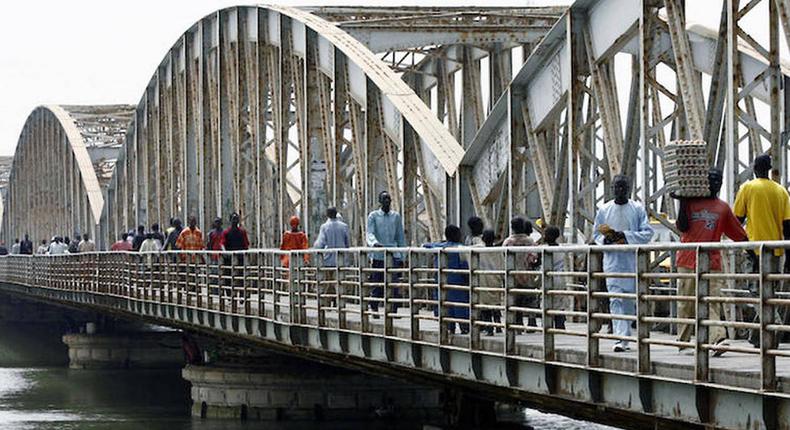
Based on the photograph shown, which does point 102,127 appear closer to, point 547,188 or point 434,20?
point 434,20

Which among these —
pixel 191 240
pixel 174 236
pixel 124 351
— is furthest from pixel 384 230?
pixel 124 351

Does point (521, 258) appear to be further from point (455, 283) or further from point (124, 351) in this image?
point (124, 351)

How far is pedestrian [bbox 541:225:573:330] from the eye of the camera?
21953 millimetres

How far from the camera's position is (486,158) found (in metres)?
30.8

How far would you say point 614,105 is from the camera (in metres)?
25.5

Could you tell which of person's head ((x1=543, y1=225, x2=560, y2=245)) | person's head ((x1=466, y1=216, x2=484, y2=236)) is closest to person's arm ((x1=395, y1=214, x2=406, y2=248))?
person's head ((x1=466, y1=216, x2=484, y2=236))

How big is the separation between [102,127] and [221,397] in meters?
49.1

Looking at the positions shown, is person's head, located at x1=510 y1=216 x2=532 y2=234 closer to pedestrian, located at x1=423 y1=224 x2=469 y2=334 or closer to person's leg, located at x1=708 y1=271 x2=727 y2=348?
pedestrian, located at x1=423 y1=224 x2=469 y2=334

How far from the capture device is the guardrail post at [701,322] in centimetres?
1550

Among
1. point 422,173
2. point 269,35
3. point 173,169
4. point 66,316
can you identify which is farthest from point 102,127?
point 422,173

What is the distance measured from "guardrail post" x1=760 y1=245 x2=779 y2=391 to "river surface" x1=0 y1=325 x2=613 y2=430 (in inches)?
963

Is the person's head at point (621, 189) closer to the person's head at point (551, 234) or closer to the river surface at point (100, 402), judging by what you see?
the person's head at point (551, 234)

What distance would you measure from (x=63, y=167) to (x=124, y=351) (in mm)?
27912

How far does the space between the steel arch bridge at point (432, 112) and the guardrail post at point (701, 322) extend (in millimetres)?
4697
